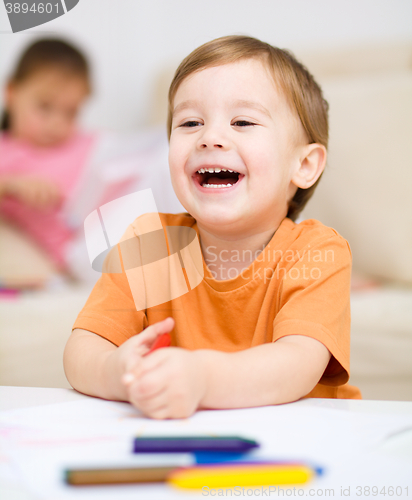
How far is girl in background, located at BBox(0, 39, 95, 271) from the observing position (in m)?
1.64

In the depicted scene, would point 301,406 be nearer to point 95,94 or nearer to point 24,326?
point 24,326

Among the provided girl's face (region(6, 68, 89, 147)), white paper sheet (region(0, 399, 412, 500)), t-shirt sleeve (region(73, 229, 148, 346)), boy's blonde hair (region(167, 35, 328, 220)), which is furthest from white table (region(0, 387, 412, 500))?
girl's face (region(6, 68, 89, 147))

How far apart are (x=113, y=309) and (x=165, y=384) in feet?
0.90

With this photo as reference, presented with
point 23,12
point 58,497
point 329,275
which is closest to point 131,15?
point 23,12

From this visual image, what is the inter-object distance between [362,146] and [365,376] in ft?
1.86

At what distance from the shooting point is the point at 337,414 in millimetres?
390

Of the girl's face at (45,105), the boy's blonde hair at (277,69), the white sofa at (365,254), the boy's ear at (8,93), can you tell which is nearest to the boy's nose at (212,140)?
the boy's blonde hair at (277,69)

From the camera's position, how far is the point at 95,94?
73.1 inches

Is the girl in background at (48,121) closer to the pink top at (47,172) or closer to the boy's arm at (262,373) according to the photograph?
the pink top at (47,172)

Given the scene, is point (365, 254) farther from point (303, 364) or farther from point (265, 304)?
point (303, 364)

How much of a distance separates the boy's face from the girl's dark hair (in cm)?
134

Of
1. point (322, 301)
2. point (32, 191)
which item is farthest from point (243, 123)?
point (32, 191)

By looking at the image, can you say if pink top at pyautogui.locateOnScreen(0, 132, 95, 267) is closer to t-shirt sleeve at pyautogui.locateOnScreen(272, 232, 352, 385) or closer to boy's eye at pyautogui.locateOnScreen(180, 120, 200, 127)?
boy's eye at pyautogui.locateOnScreen(180, 120, 200, 127)

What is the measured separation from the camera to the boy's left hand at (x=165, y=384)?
359 millimetres
